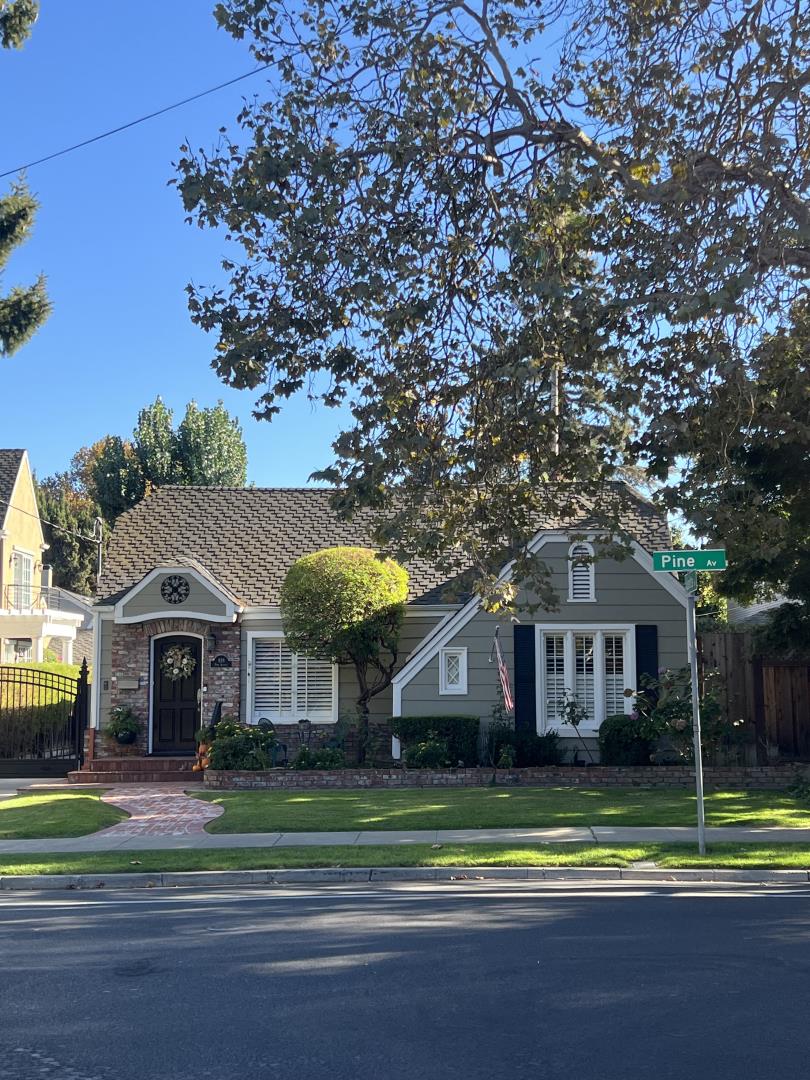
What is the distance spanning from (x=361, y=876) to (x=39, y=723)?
1322 cm

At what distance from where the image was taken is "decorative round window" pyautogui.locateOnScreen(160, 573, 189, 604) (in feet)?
69.1

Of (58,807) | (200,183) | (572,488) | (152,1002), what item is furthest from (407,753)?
(152,1002)

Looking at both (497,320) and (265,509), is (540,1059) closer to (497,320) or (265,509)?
(497,320)

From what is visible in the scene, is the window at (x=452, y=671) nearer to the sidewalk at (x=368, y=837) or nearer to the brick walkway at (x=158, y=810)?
the brick walkway at (x=158, y=810)

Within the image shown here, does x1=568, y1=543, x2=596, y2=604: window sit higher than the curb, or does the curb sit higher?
x1=568, y1=543, x2=596, y2=604: window

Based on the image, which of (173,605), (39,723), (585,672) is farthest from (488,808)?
(39,723)

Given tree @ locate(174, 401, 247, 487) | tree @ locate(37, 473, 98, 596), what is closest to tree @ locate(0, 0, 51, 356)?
tree @ locate(174, 401, 247, 487)

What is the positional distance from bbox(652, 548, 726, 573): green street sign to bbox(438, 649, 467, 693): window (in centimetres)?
798

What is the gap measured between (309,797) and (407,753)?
2.46 m

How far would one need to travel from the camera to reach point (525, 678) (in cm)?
1970

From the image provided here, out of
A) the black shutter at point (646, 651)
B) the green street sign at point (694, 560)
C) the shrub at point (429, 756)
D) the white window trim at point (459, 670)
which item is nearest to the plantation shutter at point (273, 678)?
the white window trim at point (459, 670)

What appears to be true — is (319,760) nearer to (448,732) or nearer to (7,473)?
(448,732)

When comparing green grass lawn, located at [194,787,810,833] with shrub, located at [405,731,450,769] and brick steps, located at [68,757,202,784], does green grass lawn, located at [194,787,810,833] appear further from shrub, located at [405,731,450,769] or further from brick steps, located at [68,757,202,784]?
brick steps, located at [68,757,202,784]

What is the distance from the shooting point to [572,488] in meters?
→ 13.6
